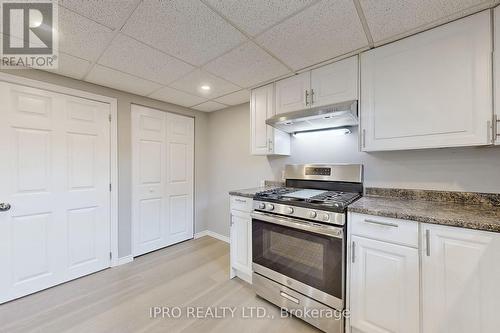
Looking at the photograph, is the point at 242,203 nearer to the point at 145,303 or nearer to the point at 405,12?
the point at 145,303

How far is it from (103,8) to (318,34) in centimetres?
144

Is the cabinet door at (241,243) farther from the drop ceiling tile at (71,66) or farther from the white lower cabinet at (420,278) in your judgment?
the drop ceiling tile at (71,66)

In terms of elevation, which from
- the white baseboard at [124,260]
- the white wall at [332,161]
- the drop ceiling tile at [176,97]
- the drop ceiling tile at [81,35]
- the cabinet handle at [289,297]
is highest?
the drop ceiling tile at [176,97]

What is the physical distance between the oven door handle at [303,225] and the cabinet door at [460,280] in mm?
509

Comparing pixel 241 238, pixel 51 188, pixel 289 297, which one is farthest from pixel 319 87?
pixel 51 188

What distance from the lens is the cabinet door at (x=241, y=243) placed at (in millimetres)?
2205

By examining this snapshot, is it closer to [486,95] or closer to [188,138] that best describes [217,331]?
[486,95]

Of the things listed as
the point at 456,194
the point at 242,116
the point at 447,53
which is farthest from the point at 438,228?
the point at 242,116

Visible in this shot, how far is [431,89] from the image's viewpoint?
1474 millimetres

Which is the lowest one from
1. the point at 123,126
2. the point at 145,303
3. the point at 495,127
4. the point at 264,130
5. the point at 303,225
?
the point at 145,303

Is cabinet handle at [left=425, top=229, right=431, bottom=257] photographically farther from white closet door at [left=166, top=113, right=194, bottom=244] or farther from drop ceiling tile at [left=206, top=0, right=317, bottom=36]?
white closet door at [left=166, top=113, right=194, bottom=244]

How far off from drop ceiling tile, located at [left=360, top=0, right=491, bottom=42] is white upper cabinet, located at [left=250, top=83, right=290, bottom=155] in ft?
3.86

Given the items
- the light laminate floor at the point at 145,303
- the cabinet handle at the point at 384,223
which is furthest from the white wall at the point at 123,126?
the cabinet handle at the point at 384,223

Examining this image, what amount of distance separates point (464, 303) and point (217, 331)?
1.64m
